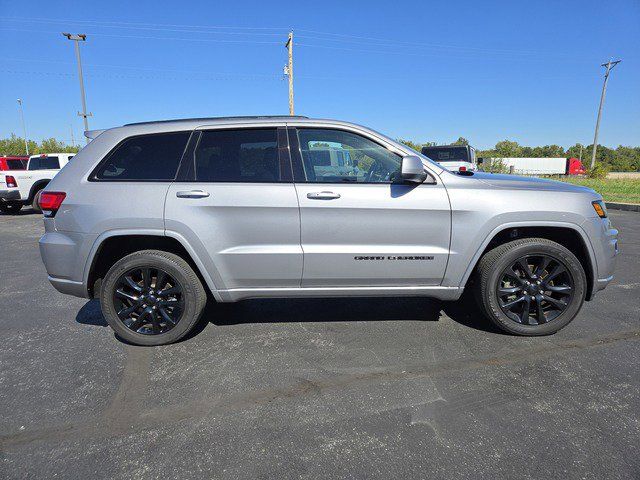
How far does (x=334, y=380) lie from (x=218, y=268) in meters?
1.27

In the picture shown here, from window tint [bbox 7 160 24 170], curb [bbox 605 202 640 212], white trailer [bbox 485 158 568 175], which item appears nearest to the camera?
curb [bbox 605 202 640 212]

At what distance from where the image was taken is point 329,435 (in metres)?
2.13

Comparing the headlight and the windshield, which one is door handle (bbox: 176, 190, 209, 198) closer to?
the headlight

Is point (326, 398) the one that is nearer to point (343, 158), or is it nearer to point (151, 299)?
point (151, 299)

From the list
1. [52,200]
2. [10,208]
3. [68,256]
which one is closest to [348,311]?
[68,256]

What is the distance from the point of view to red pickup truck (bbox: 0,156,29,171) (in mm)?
13170

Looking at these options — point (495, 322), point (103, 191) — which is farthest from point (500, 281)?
point (103, 191)

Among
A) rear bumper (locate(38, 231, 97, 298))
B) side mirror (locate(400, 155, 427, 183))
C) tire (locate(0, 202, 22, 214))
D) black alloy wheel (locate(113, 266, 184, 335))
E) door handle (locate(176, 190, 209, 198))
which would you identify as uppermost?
side mirror (locate(400, 155, 427, 183))

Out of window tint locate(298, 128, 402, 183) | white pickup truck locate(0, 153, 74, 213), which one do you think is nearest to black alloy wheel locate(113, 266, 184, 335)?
window tint locate(298, 128, 402, 183)

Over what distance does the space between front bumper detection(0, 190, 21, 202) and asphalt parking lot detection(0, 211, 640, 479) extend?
11.0 meters

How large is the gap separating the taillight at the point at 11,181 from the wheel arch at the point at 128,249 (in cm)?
1216

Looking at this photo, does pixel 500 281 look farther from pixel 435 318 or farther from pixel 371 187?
pixel 371 187

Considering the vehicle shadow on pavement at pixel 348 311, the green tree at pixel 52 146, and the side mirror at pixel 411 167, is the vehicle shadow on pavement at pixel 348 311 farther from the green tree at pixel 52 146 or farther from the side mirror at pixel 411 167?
the green tree at pixel 52 146

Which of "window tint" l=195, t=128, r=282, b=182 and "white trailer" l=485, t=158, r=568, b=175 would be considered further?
"white trailer" l=485, t=158, r=568, b=175
